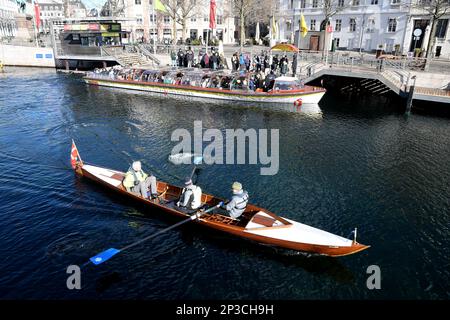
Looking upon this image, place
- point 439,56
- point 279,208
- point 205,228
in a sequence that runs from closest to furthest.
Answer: point 205,228 < point 279,208 < point 439,56

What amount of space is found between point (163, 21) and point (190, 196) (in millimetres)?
71723

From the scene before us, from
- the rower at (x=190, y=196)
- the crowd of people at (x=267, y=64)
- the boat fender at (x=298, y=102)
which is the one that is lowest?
the rower at (x=190, y=196)

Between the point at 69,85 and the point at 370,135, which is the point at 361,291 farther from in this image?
the point at 69,85

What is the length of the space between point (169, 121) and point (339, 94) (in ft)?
68.9

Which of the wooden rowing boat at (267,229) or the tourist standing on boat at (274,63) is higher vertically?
the tourist standing on boat at (274,63)

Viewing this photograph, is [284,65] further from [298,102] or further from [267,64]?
[298,102]

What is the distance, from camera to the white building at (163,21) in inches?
3051

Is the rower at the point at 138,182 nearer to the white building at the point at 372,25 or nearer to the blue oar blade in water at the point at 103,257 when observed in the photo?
the blue oar blade in water at the point at 103,257

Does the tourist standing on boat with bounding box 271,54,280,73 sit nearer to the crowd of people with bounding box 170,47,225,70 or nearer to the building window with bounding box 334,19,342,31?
the crowd of people with bounding box 170,47,225,70

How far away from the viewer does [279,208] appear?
16859mm

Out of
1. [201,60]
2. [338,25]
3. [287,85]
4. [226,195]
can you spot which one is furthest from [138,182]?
[338,25]

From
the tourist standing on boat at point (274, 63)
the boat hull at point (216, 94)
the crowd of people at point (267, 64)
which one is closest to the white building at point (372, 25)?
the crowd of people at point (267, 64)

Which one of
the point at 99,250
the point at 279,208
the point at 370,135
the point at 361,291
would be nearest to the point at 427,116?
the point at 370,135

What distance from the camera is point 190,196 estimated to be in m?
15.3
